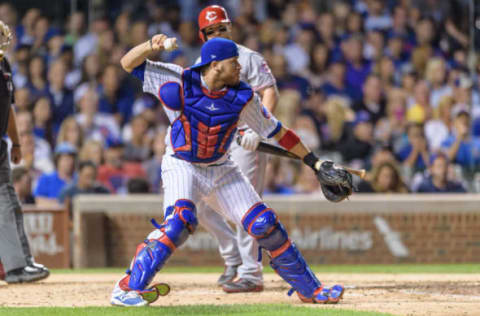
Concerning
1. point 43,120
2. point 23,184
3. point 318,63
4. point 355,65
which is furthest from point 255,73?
point 355,65

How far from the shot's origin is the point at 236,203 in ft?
17.5

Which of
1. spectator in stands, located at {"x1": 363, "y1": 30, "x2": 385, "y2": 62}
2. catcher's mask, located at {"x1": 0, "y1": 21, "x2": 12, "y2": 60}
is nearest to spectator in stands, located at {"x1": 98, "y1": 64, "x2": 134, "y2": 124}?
spectator in stands, located at {"x1": 363, "y1": 30, "x2": 385, "y2": 62}

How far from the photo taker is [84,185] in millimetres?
10422

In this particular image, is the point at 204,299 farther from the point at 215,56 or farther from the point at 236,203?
the point at 215,56

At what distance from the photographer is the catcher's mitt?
213 inches

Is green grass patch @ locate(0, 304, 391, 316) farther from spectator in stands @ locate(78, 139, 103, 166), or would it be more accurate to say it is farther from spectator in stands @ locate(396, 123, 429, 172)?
spectator in stands @ locate(396, 123, 429, 172)

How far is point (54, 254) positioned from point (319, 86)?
4730mm

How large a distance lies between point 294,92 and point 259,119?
6841mm

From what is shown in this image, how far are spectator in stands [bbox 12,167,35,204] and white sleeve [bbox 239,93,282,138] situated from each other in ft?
17.3

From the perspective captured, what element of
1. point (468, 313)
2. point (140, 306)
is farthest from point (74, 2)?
point (468, 313)

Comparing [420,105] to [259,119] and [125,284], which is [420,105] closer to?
[259,119]

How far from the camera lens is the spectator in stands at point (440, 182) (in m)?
10.5

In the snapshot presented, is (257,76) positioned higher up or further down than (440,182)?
higher up

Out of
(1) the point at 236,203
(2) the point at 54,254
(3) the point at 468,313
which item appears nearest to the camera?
(3) the point at 468,313
